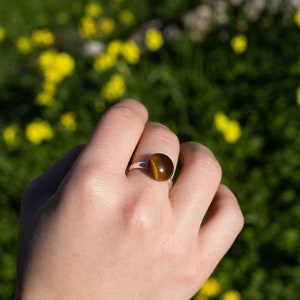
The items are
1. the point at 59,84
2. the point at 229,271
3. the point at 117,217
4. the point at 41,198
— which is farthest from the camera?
the point at 59,84

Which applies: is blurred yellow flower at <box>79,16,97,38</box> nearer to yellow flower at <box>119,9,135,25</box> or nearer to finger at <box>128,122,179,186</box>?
yellow flower at <box>119,9,135,25</box>

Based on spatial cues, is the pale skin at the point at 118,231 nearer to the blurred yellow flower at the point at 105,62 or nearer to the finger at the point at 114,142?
the finger at the point at 114,142

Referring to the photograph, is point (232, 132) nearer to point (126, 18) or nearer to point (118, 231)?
point (118, 231)

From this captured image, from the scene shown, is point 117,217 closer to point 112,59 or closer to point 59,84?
point 112,59

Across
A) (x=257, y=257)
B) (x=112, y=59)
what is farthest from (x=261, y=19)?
(x=257, y=257)

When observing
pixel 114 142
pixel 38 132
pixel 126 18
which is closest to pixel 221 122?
pixel 38 132

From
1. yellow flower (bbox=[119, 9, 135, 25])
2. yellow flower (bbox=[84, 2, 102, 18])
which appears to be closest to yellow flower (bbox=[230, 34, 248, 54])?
yellow flower (bbox=[119, 9, 135, 25])

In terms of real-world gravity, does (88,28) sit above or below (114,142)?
below
